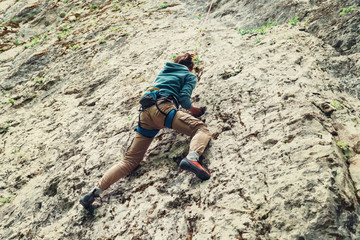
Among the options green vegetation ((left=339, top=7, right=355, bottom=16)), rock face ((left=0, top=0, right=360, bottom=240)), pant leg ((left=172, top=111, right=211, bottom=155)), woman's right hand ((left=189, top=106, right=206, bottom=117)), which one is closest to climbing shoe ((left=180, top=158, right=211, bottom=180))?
rock face ((left=0, top=0, right=360, bottom=240))

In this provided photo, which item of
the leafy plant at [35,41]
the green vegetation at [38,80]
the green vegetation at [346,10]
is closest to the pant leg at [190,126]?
the green vegetation at [346,10]

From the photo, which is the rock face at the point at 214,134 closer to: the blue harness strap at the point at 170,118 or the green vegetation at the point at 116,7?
the blue harness strap at the point at 170,118

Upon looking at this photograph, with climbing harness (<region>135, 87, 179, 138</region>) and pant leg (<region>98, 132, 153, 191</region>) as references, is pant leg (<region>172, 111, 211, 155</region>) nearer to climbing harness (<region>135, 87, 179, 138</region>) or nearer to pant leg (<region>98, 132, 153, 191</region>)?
climbing harness (<region>135, 87, 179, 138</region>)

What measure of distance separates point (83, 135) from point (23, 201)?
6.56ft

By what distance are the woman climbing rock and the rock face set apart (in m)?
0.30

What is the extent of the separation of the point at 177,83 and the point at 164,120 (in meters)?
0.88

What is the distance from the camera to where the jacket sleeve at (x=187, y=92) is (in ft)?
15.3

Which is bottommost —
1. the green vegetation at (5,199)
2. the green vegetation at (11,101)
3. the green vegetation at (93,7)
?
the green vegetation at (5,199)

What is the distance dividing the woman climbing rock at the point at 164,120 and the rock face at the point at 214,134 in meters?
0.30

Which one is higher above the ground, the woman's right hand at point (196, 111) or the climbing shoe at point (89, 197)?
the woman's right hand at point (196, 111)

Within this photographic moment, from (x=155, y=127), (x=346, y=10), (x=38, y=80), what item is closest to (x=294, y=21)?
(x=346, y=10)

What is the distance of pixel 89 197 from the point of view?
169 inches

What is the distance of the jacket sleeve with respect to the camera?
466 centimetres

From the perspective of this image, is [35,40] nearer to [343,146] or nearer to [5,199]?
[5,199]
